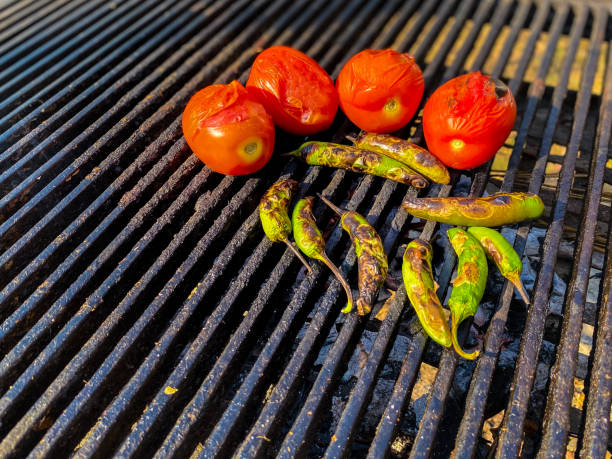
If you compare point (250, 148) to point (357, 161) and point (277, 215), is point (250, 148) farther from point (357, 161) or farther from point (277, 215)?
point (357, 161)

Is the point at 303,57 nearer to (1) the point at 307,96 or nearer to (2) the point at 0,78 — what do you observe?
(1) the point at 307,96

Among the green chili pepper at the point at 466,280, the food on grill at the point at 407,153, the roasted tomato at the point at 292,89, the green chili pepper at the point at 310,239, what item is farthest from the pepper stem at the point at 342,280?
the roasted tomato at the point at 292,89

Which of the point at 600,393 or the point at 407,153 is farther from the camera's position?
the point at 407,153

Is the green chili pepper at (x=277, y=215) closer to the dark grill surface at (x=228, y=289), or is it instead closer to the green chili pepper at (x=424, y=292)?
the dark grill surface at (x=228, y=289)

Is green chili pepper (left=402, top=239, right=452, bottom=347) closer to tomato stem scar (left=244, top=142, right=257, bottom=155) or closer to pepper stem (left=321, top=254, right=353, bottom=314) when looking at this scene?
pepper stem (left=321, top=254, right=353, bottom=314)

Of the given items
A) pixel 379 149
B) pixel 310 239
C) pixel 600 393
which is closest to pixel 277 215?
pixel 310 239

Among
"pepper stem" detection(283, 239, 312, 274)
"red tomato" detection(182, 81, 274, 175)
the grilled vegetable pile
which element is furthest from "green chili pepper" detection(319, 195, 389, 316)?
"red tomato" detection(182, 81, 274, 175)
